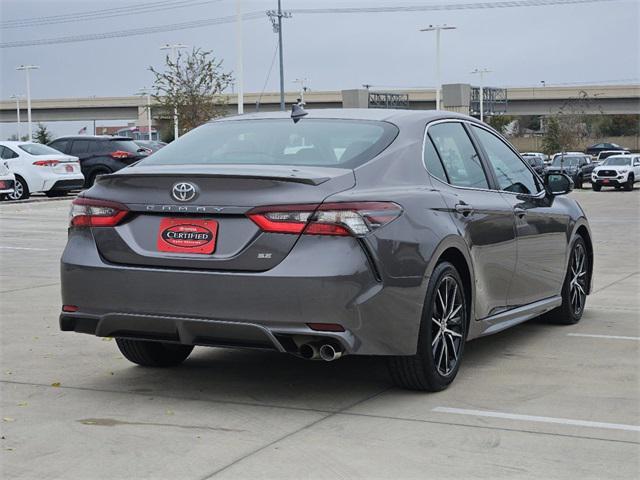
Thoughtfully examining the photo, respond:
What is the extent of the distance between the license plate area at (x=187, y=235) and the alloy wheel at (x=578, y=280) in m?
3.96

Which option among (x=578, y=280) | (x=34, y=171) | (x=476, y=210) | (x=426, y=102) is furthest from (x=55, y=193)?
(x=426, y=102)

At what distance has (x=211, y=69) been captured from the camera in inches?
2094

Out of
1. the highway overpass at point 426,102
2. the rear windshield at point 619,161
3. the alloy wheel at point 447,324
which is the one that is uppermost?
the highway overpass at point 426,102

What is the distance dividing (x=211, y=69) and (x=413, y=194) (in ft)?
158

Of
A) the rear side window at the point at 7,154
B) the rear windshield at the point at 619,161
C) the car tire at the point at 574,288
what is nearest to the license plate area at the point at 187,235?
the car tire at the point at 574,288

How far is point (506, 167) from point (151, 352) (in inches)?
111

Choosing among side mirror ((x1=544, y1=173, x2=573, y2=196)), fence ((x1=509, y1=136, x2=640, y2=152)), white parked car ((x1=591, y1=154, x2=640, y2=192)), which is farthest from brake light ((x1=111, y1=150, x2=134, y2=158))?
fence ((x1=509, y1=136, x2=640, y2=152))

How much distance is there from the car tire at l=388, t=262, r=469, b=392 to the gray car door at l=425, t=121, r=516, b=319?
27 centimetres

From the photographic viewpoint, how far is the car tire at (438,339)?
6.04m

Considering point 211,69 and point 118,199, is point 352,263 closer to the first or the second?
point 118,199

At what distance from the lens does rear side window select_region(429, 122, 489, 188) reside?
22.4 ft

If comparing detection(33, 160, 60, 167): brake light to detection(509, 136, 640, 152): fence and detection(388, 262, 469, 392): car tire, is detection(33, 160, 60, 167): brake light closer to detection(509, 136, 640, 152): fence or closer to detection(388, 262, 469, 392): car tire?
detection(388, 262, 469, 392): car tire

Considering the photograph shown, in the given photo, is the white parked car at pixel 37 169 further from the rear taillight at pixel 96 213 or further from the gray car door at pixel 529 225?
the rear taillight at pixel 96 213

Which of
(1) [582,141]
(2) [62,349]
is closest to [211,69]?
(2) [62,349]
